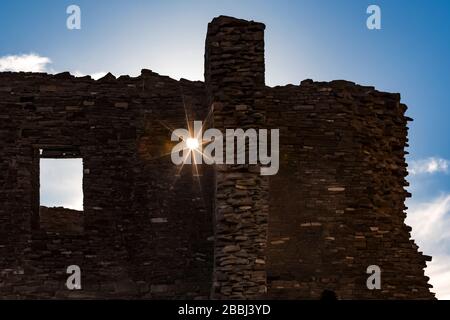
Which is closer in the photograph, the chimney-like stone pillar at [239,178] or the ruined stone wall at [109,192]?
the chimney-like stone pillar at [239,178]

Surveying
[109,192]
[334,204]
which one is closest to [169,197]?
[109,192]

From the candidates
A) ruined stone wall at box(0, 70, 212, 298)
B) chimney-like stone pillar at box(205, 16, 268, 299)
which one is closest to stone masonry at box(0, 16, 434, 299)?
ruined stone wall at box(0, 70, 212, 298)

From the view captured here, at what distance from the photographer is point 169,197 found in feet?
46.4

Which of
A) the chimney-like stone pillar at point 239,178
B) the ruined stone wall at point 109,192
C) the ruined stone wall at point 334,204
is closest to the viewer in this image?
the chimney-like stone pillar at point 239,178

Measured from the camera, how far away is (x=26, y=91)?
1430cm

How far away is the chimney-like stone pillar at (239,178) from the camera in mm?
12328

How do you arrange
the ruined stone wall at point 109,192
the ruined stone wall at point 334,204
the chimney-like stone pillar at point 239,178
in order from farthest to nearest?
the ruined stone wall at point 334,204 → the ruined stone wall at point 109,192 → the chimney-like stone pillar at point 239,178

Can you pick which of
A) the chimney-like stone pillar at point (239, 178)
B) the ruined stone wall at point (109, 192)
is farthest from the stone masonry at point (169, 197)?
the chimney-like stone pillar at point (239, 178)

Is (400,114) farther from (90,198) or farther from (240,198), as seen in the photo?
(90,198)

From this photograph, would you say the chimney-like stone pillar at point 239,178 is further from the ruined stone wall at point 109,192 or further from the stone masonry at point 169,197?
the ruined stone wall at point 109,192

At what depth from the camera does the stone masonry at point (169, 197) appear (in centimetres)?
1383

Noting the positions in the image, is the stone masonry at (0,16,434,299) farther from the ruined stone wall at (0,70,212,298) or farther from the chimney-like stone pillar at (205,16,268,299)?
the chimney-like stone pillar at (205,16,268,299)

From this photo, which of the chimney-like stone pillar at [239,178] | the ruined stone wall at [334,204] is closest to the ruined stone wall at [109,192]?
the chimney-like stone pillar at [239,178]

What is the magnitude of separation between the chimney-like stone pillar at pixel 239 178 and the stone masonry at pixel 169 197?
15 cm
